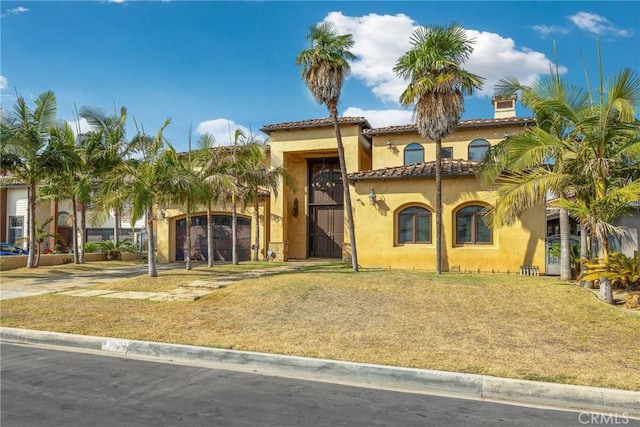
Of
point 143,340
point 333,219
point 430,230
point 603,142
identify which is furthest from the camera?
point 333,219

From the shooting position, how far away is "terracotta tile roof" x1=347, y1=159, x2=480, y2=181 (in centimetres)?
1738

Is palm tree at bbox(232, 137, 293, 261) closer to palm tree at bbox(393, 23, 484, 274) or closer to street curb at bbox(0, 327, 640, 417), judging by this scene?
palm tree at bbox(393, 23, 484, 274)

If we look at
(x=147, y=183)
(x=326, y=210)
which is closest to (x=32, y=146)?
(x=147, y=183)

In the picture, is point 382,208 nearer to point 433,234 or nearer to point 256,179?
point 433,234

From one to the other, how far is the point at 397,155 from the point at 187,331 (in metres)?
15.5

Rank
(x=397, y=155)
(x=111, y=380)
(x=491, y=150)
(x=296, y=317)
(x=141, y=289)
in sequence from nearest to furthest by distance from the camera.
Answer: (x=111, y=380), (x=296, y=317), (x=141, y=289), (x=491, y=150), (x=397, y=155)

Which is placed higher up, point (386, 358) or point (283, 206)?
point (283, 206)

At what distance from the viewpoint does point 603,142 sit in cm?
1090

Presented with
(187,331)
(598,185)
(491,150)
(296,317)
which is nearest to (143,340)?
(187,331)

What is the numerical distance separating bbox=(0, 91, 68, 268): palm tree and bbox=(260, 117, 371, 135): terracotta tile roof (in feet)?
29.7

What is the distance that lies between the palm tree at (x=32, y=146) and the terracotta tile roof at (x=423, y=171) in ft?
39.8

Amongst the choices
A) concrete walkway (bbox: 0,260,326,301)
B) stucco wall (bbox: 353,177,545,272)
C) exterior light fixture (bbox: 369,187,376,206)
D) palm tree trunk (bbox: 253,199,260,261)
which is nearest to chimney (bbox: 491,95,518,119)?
stucco wall (bbox: 353,177,545,272)

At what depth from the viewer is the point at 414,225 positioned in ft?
60.0

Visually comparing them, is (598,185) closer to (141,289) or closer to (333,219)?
(141,289)
